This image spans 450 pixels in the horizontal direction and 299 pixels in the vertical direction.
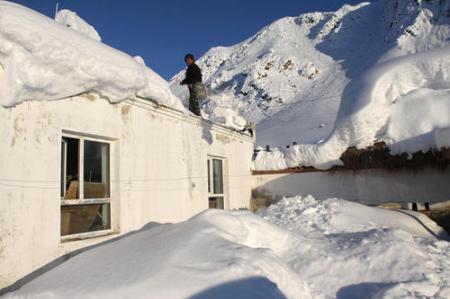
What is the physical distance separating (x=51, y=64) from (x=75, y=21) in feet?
10.7

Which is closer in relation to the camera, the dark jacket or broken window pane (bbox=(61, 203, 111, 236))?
broken window pane (bbox=(61, 203, 111, 236))

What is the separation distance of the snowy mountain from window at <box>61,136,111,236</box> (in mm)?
26511

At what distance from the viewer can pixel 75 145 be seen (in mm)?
5031

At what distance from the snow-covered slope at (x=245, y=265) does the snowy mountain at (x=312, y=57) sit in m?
26.2

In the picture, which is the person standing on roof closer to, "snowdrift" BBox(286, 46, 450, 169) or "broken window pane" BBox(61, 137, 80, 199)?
"snowdrift" BBox(286, 46, 450, 169)

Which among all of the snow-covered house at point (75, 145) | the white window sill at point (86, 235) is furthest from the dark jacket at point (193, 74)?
the white window sill at point (86, 235)

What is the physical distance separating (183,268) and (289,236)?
2482 millimetres

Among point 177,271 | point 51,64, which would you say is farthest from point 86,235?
point 177,271

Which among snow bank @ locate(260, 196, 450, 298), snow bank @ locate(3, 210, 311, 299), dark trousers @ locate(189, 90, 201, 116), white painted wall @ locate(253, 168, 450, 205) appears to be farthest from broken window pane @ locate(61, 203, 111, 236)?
white painted wall @ locate(253, 168, 450, 205)

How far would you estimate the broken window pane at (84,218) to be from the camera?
482 cm

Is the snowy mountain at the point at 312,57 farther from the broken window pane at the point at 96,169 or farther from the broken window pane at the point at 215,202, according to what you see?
the broken window pane at the point at 96,169

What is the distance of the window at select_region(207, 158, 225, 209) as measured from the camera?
882cm

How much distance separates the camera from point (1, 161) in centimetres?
394

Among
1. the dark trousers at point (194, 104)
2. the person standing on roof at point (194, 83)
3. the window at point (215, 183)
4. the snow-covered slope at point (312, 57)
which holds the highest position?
the snow-covered slope at point (312, 57)
